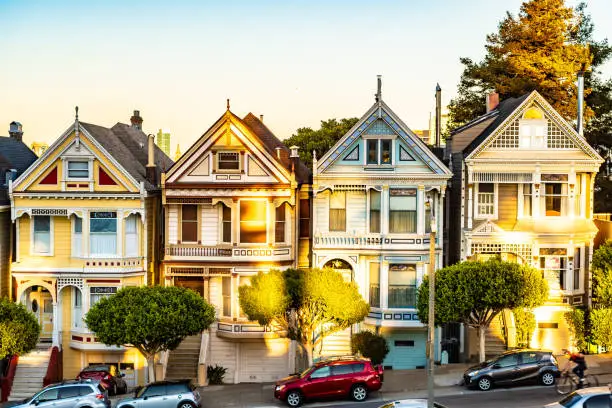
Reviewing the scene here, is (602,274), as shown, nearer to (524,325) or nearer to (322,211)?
(524,325)

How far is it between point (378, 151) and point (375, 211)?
10.0 feet

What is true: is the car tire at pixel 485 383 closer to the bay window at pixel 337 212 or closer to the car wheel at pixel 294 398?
the car wheel at pixel 294 398

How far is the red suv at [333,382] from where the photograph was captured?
31.7 meters

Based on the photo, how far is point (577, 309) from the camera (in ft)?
127

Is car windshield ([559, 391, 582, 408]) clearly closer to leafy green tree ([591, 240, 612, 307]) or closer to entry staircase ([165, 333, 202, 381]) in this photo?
leafy green tree ([591, 240, 612, 307])

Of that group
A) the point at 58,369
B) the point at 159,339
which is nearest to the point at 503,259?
the point at 159,339

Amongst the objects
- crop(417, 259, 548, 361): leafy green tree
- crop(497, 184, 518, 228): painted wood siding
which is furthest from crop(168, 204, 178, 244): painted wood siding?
crop(497, 184, 518, 228): painted wood siding

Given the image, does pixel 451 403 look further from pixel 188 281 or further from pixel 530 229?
pixel 188 281

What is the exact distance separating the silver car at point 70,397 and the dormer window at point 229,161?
12.6 m

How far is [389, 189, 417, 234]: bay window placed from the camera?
38812 millimetres

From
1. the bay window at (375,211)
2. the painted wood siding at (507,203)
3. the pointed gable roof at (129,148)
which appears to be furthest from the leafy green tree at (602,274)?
the pointed gable roof at (129,148)

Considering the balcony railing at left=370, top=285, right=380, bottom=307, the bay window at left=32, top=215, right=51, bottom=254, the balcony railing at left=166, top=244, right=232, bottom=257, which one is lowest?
the balcony railing at left=370, top=285, right=380, bottom=307

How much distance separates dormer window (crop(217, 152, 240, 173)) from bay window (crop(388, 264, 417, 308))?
9262mm

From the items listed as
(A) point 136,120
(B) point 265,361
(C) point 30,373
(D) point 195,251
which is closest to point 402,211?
(B) point 265,361
